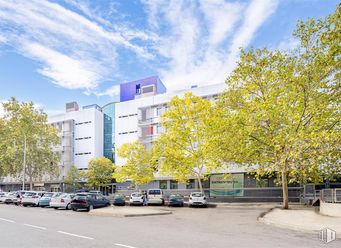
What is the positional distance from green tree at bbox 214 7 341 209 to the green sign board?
55.5ft

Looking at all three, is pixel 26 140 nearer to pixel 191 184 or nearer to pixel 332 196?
pixel 191 184

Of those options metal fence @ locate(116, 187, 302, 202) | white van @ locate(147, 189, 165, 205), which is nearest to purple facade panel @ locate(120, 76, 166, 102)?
metal fence @ locate(116, 187, 302, 202)

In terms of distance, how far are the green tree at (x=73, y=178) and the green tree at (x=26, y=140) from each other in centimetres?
485

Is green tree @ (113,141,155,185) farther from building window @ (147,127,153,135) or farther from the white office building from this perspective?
the white office building

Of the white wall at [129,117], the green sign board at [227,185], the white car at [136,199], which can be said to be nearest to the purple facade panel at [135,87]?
the white wall at [129,117]

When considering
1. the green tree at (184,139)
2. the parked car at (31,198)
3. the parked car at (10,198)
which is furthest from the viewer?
the parked car at (10,198)

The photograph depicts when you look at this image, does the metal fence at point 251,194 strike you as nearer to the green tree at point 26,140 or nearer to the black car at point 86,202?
the black car at point 86,202

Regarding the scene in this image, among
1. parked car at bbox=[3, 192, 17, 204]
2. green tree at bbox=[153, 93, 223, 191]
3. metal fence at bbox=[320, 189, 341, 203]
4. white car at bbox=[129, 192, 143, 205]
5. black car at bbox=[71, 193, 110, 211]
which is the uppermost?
green tree at bbox=[153, 93, 223, 191]

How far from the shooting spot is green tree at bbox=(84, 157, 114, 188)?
5934cm

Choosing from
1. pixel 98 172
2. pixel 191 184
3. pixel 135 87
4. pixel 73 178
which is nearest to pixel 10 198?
pixel 98 172

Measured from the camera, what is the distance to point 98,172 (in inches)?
2347

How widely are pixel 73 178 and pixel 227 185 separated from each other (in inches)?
1235

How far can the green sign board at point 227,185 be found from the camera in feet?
139

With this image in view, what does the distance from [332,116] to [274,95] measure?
4.34 metres
